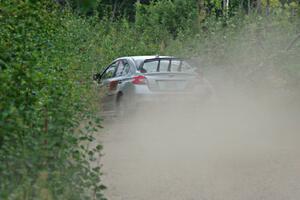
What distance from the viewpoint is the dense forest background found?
250 inches

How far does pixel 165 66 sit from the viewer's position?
1652 centimetres

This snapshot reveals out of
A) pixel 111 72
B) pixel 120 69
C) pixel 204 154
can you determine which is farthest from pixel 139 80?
pixel 204 154

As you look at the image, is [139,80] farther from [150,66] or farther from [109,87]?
[109,87]

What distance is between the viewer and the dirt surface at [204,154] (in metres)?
8.83

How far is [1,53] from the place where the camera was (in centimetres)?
914

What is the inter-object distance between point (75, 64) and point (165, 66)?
198 centimetres

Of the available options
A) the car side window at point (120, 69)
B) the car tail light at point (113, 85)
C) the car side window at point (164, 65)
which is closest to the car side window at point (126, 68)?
the car side window at point (120, 69)

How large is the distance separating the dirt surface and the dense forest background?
23.9 inches

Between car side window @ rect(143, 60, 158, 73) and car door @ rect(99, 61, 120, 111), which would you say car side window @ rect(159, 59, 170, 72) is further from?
car door @ rect(99, 61, 120, 111)

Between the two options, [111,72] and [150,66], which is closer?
[150,66]

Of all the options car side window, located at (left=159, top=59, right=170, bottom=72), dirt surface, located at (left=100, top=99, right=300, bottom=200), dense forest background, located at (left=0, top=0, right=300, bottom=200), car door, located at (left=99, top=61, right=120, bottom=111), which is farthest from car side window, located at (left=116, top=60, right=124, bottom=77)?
car side window, located at (left=159, top=59, right=170, bottom=72)

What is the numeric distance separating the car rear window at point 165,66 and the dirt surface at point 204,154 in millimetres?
820

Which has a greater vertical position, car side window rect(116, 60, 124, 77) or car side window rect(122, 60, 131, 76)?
car side window rect(122, 60, 131, 76)

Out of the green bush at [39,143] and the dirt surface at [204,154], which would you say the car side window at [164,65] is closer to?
the dirt surface at [204,154]
